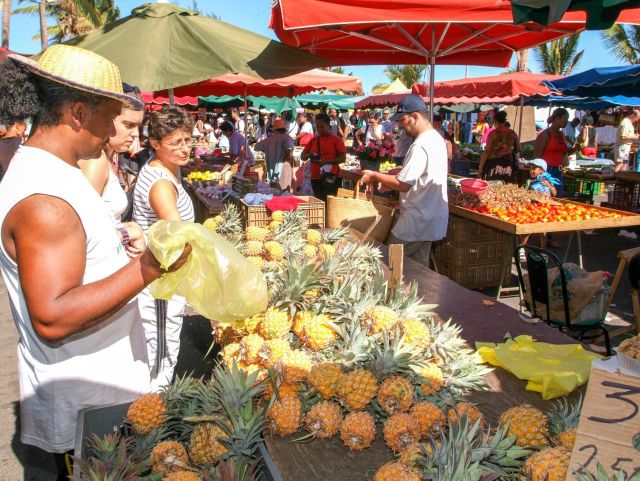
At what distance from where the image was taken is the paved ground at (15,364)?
3.51m

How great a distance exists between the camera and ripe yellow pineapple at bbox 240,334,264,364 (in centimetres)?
228

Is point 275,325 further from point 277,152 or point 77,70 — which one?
point 277,152

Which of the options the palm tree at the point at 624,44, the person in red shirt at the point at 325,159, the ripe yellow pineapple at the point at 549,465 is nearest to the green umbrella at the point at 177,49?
the ripe yellow pineapple at the point at 549,465

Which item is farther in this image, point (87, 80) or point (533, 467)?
point (87, 80)

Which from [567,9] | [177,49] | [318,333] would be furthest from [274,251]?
[177,49]

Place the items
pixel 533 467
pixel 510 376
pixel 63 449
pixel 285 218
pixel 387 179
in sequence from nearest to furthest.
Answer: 1. pixel 533 467
2. pixel 63 449
3. pixel 510 376
4. pixel 285 218
5. pixel 387 179

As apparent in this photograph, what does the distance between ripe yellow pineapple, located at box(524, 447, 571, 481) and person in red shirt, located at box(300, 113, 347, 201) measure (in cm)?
839

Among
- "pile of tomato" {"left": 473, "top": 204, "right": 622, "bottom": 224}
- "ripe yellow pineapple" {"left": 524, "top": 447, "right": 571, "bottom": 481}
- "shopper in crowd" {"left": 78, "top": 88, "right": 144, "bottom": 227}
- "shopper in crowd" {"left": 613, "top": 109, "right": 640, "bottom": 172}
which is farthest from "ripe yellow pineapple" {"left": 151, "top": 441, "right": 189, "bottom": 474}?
"shopper in crowd" {"left": 613, "top": 109, "right": 640, "bottom": 172}

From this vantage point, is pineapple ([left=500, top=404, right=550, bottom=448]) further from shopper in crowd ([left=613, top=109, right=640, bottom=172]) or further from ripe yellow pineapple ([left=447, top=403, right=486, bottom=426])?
shopper in crowd ([left=613, top=109, right=640, bottom=172])

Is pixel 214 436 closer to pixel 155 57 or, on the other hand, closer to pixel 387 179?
pixel 387 179

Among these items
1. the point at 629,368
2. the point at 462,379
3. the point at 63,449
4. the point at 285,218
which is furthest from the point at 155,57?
the point at 629,368

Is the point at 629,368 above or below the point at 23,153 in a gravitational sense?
below

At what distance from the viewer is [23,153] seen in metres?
1.75

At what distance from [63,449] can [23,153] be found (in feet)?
3.72
